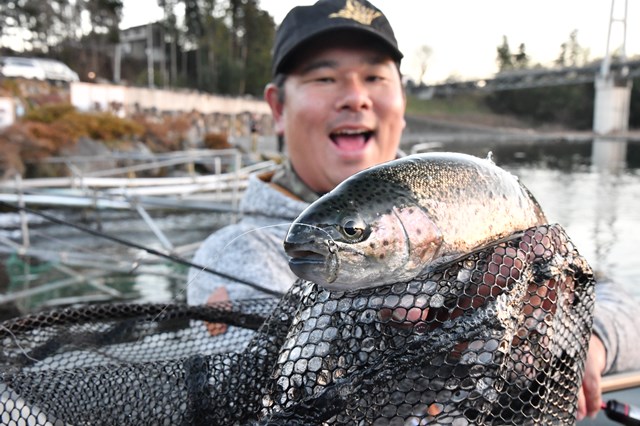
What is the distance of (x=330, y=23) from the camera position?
202 cm

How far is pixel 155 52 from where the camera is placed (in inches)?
2313

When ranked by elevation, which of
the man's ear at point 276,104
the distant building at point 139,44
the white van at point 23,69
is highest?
the distant building at point 139,44

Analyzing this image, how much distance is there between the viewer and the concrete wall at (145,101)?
24.4m

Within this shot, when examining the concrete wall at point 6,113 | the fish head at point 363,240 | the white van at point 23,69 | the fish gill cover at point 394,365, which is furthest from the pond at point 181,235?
the white van at point 23,69

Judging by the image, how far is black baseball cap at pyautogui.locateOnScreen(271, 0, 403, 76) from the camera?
201 cm

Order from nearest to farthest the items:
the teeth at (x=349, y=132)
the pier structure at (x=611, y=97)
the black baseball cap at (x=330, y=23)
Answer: the black baseball cap at (x=330, y=23)
the teeth at (x=349, y=132)
the pier structure at (x=611, y=97)

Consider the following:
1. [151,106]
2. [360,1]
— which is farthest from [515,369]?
[151,106]

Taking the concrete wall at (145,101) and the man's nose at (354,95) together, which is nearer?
the man's nose at (354,95)

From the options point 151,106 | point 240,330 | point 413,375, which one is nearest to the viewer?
point 413,375

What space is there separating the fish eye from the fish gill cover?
13 centimetres

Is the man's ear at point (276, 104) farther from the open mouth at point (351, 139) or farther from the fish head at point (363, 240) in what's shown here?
the fish head at point (363, 240)

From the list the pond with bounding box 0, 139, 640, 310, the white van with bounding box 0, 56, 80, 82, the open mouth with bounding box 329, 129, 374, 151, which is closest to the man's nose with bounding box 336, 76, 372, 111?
the open mouth with bounding box 329, 129, 374, 151

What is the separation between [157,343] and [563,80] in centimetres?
7010

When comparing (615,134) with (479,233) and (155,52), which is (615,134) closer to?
(155,52)
